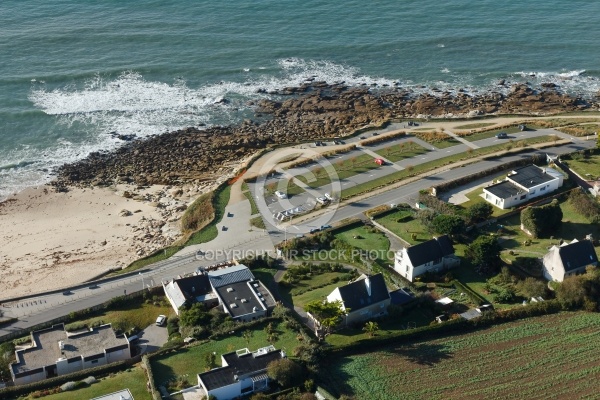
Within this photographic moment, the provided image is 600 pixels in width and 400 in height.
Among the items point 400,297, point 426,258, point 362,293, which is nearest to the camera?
point 362,293

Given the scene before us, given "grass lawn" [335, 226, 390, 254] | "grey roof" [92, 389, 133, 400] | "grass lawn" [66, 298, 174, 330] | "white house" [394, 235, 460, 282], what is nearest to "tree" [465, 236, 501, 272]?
"white house" [394, 235, 460, 282]

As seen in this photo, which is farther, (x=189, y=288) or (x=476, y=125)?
(x=476, y=125)

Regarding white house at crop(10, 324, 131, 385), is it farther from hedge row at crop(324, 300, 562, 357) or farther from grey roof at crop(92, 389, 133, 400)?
hedge row at crop(324, 300, 562, 357)

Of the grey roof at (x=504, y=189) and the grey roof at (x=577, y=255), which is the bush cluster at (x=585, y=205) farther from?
the grey roof at (x=577, y=255)

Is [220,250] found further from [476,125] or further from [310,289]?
[476,125]

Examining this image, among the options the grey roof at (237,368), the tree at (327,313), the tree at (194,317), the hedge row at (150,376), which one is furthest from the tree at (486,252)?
the hedge row at (150,376)

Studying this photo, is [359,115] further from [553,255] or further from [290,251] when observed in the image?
[553,255]

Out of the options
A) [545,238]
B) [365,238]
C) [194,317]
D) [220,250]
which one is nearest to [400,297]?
[365,238]
